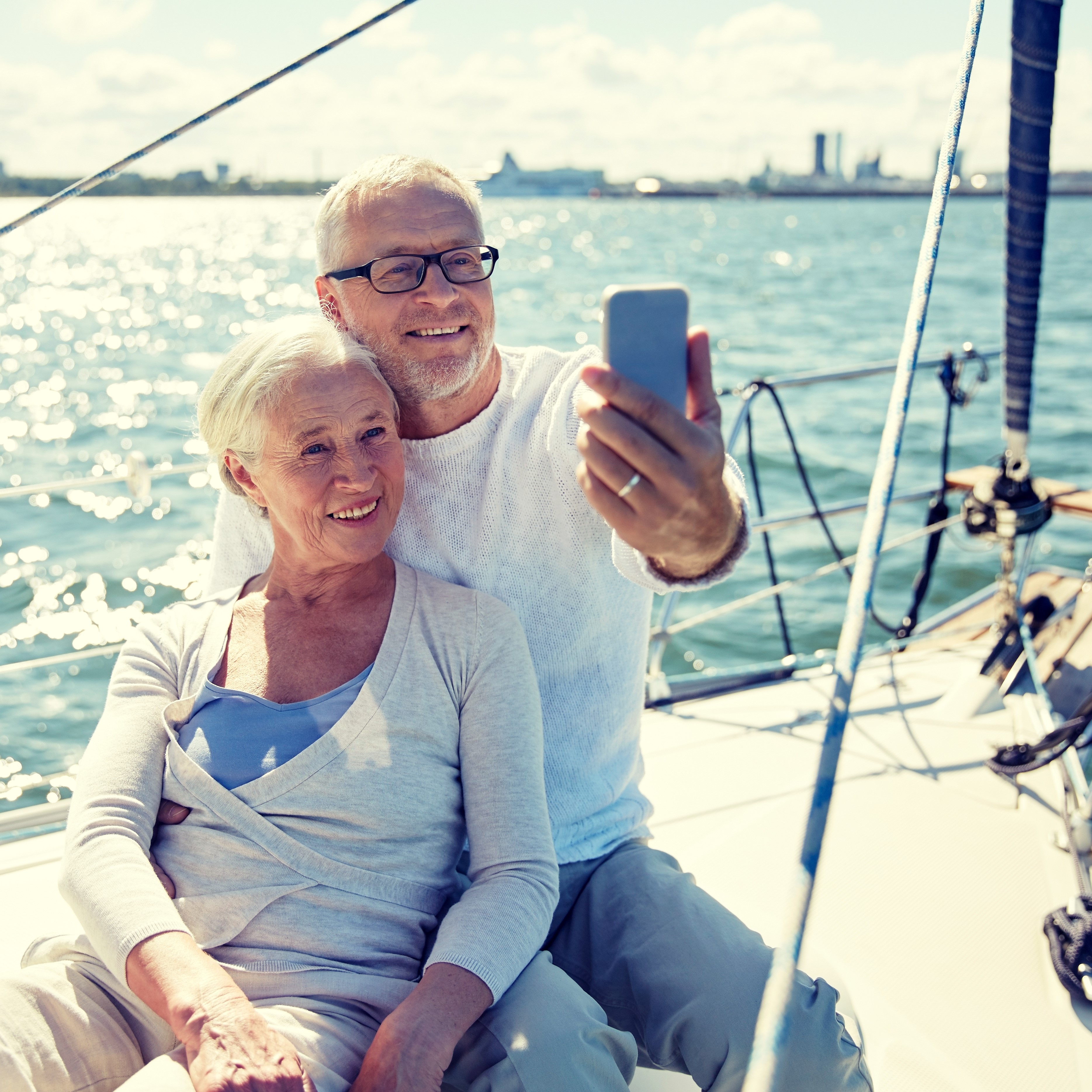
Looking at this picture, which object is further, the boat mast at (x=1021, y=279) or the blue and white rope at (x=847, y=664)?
the boat mast at (x=1021, y=279)

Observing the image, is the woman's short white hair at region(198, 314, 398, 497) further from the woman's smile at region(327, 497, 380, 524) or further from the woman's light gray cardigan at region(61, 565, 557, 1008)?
the woman's light gray cardigan at region(61, 565, 557, 1008)

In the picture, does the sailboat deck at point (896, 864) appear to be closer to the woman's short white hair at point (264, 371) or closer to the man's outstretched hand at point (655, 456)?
the man's outstretched hand at point (655, 456)

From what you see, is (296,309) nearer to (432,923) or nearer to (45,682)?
(45,682)

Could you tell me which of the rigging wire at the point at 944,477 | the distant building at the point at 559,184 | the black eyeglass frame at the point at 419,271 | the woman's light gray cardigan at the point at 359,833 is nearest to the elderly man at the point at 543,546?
the black eyeglass frame at the point at 419,271

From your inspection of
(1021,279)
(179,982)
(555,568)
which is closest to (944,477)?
(1021,279)

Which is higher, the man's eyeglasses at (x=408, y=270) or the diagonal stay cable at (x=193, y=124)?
the diagonal stay cable at (x=193, y=124)

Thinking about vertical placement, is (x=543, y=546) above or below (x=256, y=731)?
above

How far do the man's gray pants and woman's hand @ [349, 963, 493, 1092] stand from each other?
0.07m

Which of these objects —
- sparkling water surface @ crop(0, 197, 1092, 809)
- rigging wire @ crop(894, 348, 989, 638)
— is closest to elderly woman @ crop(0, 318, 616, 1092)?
sparkling water surface @ crop(0, 197, 1092, 809)

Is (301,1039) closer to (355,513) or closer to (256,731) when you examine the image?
(256,731)

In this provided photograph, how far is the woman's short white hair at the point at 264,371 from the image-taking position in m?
1.18

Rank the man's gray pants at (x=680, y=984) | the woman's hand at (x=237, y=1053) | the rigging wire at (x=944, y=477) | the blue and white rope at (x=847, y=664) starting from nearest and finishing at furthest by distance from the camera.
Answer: the blue and white rope at (x=847, y=664), the woman's hand at (x=237, y=1053), the man's gray pants at (x=680, y=984), the rigging wire at (x=944, y=477)

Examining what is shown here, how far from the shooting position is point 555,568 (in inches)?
49.4

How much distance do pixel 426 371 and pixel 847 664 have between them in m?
0.74
